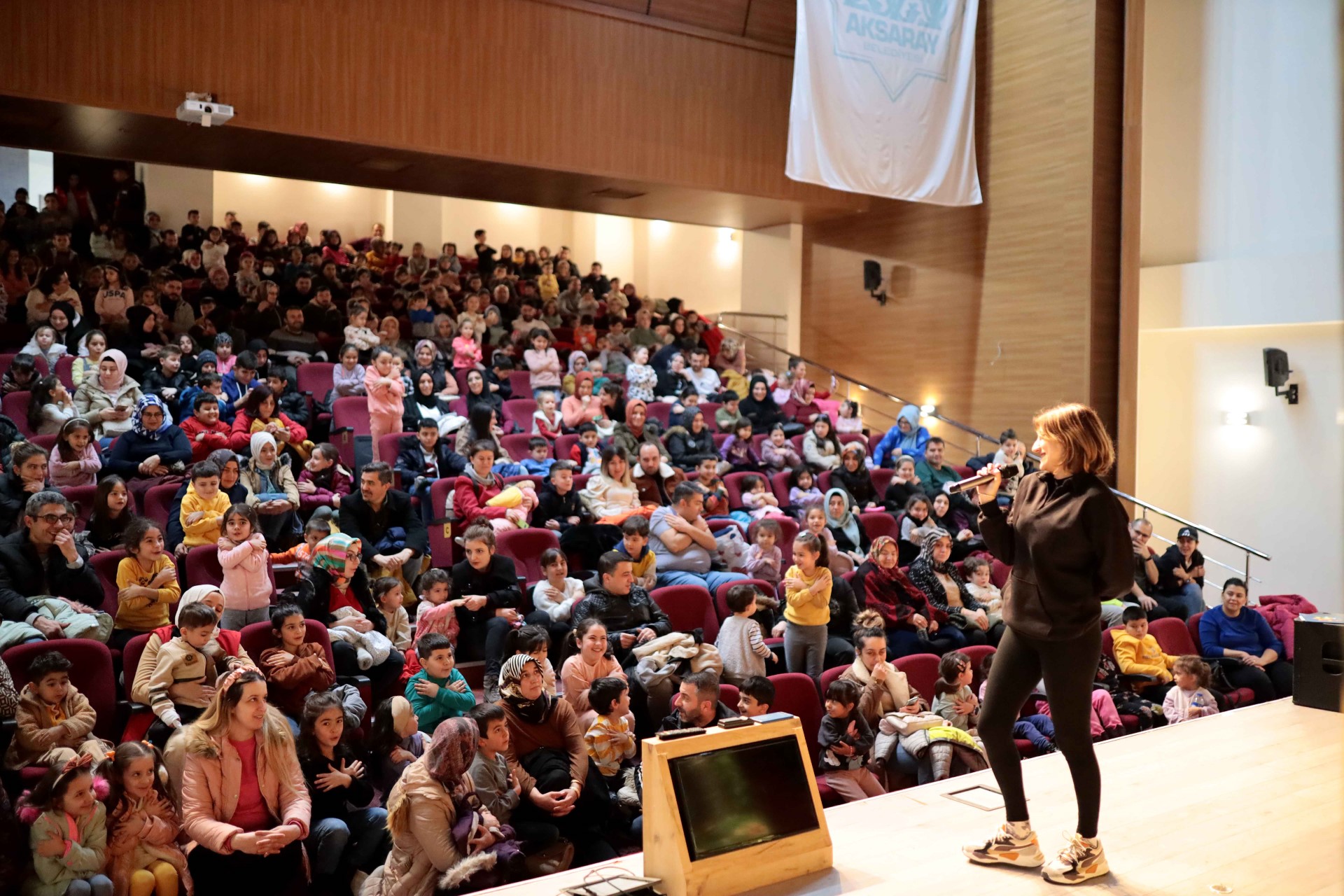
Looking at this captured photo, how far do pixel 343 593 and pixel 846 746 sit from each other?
1706 mm

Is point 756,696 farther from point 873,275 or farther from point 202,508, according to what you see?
point 873,275

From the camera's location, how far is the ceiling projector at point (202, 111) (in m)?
5.33

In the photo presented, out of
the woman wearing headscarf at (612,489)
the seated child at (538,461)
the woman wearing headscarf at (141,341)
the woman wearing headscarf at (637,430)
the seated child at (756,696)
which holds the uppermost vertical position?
the woman wearing headscarf at (141,341)

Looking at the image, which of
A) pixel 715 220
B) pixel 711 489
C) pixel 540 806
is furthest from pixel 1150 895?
pixel 715 220

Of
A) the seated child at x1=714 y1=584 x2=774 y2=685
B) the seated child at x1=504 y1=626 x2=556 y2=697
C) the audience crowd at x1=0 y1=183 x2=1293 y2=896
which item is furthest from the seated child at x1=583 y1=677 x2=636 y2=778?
the seated child at x1=714 y1=584 x2=774 y2=685

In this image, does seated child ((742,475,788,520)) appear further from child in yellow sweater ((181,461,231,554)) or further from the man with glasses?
the man with glasses

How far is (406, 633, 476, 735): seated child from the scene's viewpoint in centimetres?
315

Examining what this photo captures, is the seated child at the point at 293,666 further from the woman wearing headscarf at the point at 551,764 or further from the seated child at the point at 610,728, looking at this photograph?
the seated child at the point at 610,728

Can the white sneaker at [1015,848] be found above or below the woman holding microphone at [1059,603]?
below

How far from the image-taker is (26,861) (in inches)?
92.2

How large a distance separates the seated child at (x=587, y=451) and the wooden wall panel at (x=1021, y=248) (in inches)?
124

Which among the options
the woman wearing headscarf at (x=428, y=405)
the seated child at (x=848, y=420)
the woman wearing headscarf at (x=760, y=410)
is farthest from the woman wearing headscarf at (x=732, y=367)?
the woman wearing headscarf at (x=428, y=405)

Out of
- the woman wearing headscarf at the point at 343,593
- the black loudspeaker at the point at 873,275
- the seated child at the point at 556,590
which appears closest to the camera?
the woman wearing headscarf at the point at 343,593

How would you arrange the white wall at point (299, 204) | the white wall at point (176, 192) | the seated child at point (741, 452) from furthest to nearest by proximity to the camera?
the white wall at point (299, 204) → the white wall at point (176, 192) → the seated child at point (741, 452)
